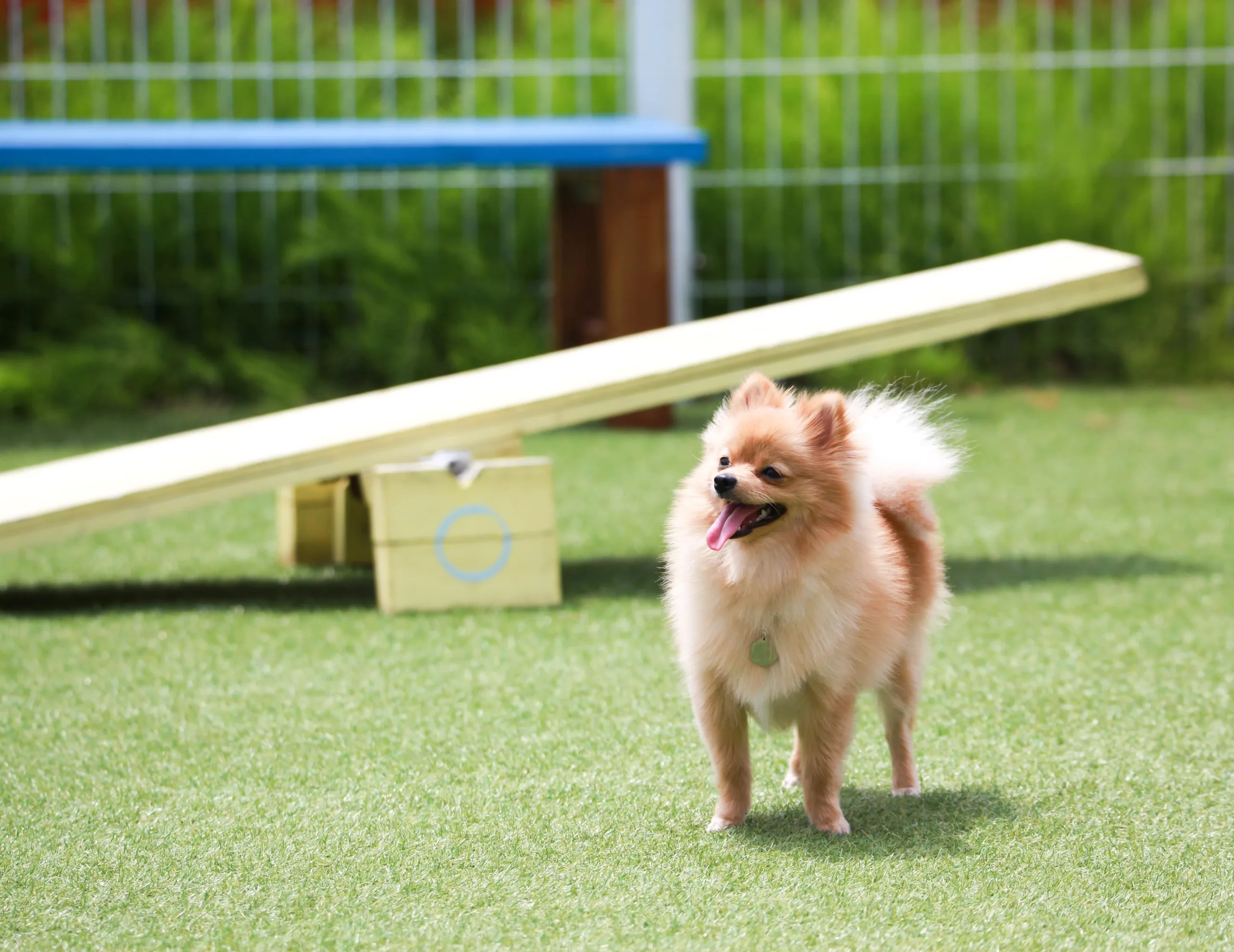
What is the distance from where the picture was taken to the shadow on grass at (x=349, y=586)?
418 centimetres

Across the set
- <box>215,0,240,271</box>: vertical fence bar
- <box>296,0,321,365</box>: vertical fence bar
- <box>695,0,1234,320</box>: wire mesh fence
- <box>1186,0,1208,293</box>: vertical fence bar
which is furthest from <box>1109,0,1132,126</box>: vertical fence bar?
<box>215,0,240,271</box>: vertical fence bar

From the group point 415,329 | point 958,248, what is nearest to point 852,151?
point 958,248

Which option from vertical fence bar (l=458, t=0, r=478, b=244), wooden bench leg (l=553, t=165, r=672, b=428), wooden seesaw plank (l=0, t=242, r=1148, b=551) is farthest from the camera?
vertical fence bar (l=458, t=0, r=478, b=244)

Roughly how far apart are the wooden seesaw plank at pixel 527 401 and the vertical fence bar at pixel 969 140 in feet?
10.9

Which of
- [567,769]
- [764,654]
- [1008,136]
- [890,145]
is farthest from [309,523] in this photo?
[1008,136]

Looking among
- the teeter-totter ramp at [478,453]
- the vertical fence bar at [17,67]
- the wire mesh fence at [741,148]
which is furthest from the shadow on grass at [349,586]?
the vertical fence bar at [17,67]

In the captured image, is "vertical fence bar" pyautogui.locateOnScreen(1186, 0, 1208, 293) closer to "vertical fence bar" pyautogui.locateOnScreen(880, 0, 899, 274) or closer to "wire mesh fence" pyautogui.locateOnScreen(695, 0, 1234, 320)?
"wire mesh fence" pyautogui.locateOnScreen(695, 0, 1234, 320)

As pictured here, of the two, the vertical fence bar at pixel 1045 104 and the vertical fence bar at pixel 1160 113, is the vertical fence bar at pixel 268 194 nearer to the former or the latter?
the vertical fence bar at pixel 1045 104

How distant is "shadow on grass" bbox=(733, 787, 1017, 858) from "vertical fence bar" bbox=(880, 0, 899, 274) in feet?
17.4

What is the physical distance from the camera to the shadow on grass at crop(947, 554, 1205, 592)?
4254 millimetres

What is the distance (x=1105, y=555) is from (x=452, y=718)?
2174mm

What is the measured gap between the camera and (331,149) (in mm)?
5984

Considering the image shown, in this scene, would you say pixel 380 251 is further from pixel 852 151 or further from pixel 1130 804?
pixel 1130 804

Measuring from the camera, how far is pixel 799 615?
2.40 m
